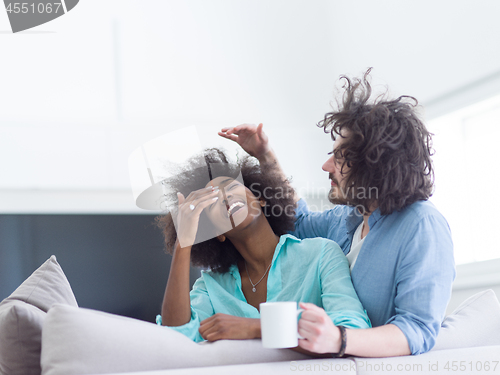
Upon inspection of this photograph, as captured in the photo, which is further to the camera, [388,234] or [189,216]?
[189,216]

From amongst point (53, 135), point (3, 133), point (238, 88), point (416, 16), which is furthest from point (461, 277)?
point (3, 133)

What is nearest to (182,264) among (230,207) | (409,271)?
(230,207)

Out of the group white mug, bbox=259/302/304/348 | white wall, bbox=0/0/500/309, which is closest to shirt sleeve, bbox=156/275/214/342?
white mug, bbox=259/302/304/348

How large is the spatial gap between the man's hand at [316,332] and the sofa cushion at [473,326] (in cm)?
30

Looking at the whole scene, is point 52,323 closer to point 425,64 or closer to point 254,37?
point 425,64

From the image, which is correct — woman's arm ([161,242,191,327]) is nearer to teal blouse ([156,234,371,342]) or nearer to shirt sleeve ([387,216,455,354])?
teal blouse ([156,234,371,342])

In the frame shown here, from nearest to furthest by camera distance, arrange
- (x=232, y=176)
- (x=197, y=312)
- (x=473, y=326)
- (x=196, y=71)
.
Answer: (x=473, y=326) < (x=197, y=312) < (x=232, y=176) < (x=196, y=71)

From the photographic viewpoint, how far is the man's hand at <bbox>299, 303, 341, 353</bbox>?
812mm

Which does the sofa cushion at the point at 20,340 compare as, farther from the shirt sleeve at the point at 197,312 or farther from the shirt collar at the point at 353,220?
the shirt collar at the point at 353,220

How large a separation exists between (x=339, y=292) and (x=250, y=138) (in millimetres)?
651

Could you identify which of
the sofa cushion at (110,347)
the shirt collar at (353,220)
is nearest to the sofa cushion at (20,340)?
the sofa cushion at (110,347)

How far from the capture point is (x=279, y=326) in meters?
0.79

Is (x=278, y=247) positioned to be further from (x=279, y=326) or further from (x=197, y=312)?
(x=279, y=326)

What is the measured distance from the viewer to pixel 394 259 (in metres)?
1.06
